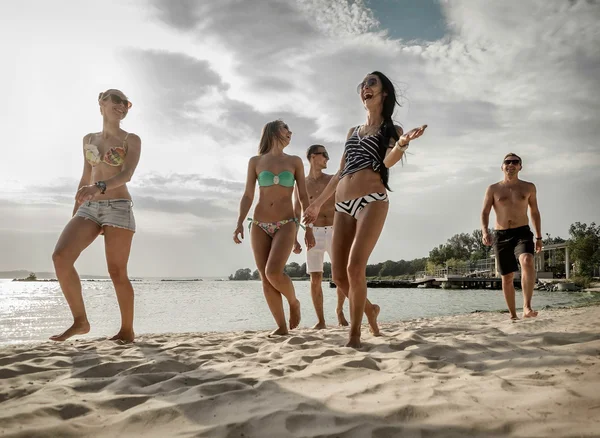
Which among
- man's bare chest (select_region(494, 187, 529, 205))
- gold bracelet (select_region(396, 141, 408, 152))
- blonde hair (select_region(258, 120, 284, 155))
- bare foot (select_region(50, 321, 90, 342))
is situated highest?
blonde hair (select_region(258, 120, 284, 155))

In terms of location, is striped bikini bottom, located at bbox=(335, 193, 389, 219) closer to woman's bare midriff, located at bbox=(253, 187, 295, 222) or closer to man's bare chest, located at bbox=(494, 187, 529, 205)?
woman's bare midriff, located at bbox=(253, 187, 295, 222)

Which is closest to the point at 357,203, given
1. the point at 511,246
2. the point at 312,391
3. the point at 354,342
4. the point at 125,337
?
the point at 354,342

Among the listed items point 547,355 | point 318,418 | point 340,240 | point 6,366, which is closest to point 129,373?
point 6,366

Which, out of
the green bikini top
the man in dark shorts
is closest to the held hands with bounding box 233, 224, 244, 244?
the green bikini top

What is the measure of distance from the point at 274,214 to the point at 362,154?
1382mm

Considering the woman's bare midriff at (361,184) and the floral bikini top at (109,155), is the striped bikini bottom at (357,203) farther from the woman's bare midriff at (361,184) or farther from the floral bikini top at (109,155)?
the floral bikini top at (109,155)

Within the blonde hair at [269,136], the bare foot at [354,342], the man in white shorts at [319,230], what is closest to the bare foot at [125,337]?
the bare foot at [354,342]

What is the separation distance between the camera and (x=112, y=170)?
4793mm

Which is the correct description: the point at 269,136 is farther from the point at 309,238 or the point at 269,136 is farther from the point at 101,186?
the point at 101,186

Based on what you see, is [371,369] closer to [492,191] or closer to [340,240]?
[340,240]

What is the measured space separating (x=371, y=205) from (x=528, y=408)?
7.86 ft

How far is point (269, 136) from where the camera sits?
18.1 ft

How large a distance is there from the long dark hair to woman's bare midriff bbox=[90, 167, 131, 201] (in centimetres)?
268

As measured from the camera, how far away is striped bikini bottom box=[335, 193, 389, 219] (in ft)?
13.8
